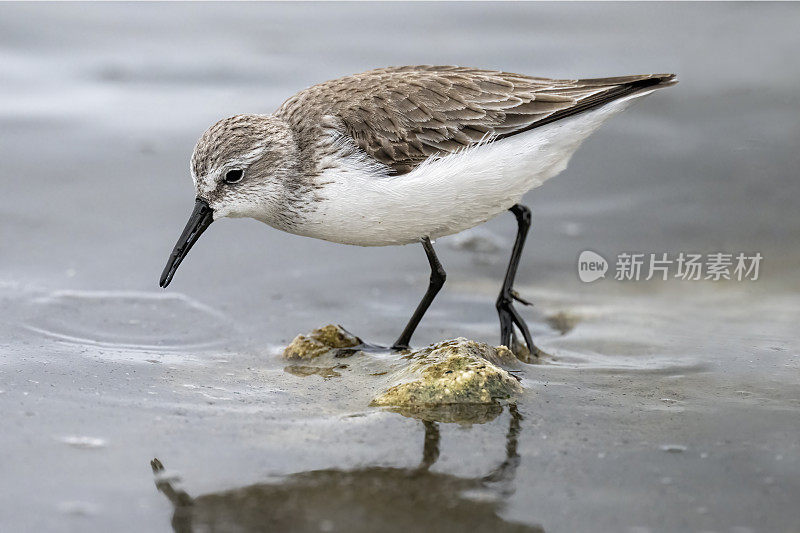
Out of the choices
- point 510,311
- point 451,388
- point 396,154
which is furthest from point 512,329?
point 451,388

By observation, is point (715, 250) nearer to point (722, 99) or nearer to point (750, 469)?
point (722, 99)

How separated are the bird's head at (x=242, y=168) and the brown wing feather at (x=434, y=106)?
20 centimetres

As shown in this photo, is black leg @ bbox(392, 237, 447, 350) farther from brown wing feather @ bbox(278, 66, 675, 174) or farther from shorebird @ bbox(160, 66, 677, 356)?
brown wing feather @ bbox(278, 66, 675, 174)

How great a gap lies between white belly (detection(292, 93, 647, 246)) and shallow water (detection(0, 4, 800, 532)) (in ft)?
2.65

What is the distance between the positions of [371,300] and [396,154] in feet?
5.25

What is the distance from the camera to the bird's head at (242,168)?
18.2ft

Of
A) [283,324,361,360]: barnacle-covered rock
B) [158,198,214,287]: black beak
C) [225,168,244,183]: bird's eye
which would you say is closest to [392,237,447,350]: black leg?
[283,324,361,360]: barnacle-covered rock

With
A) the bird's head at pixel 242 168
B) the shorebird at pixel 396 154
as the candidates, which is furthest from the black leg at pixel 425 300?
the bird's head at pixel 242 168

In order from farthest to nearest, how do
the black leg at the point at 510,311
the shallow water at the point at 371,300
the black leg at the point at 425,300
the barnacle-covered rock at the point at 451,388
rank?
1. the black leg at the point at 510,311
2. the black leg at the point at 425,300
3. the barnacle-covered rock at the point at 451,388
4. the shallow water at the point at 371,300

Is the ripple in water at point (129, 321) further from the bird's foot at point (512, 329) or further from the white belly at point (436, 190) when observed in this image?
the bird's foot at point (512, 329)

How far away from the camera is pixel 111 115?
8.87 meters

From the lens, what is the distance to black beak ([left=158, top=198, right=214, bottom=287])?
18.7 feet

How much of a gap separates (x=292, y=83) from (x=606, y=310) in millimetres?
4039

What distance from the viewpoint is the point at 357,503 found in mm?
3646
